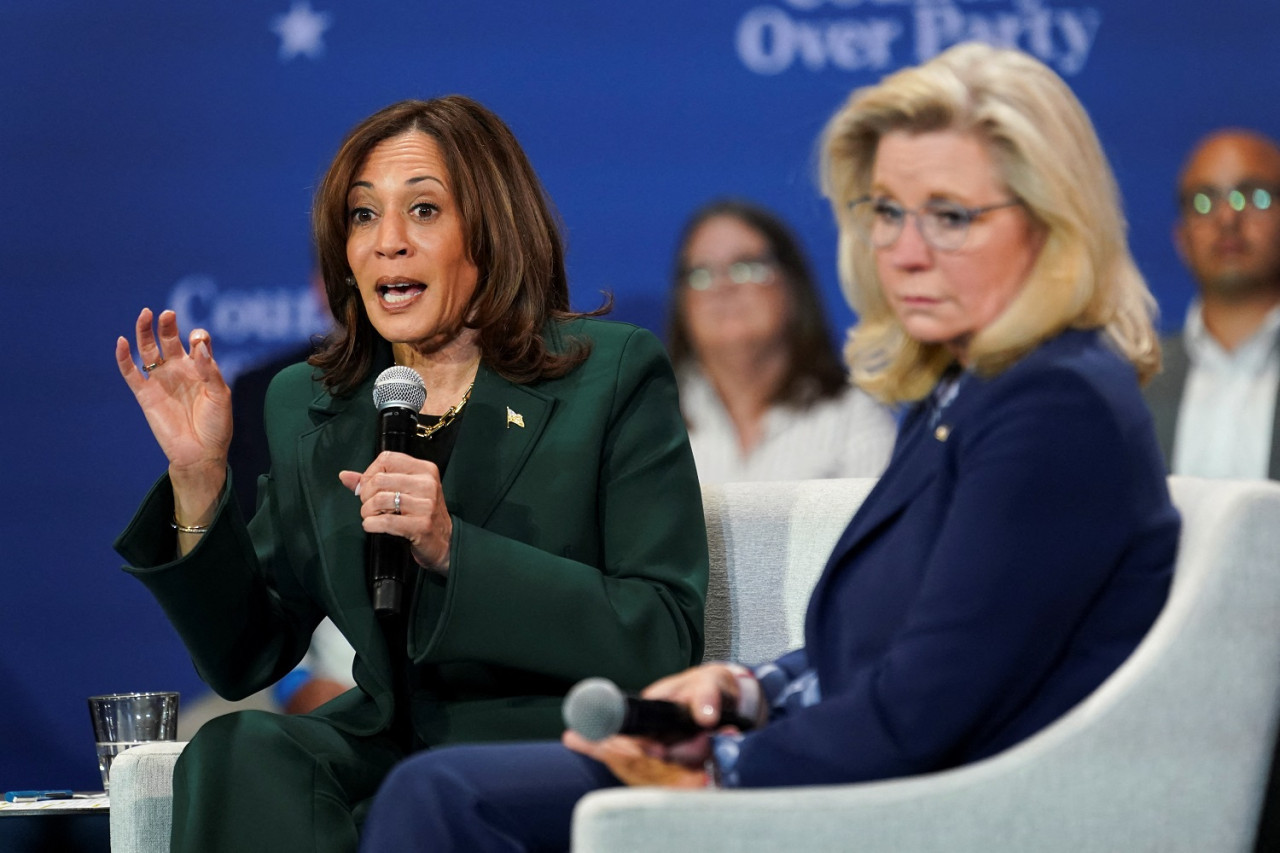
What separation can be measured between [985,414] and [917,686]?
0.86 ft

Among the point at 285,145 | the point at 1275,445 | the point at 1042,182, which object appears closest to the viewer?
the point at 1042,182

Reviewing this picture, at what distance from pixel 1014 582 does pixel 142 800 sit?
1381 millimetres

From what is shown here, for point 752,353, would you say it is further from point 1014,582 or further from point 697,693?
point 1014,582

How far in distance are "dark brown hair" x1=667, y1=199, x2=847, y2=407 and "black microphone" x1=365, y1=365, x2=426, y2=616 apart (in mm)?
1804

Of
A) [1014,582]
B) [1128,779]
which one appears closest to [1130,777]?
[1128,779]

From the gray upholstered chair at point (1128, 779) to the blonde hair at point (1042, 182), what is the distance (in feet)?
0.64

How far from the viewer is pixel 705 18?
152 inches

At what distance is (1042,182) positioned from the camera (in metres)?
1.46

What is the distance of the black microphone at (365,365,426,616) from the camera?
6.23ft

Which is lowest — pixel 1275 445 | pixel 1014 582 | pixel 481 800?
pixel 481 800

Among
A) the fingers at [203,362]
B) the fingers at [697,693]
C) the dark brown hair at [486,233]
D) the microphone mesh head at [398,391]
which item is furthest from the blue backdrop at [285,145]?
the fingers at [697,693]

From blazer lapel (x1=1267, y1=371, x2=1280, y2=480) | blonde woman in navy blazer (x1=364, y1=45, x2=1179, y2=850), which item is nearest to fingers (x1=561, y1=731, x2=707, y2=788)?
blonde woman in navy blazer (x1=364, y1=45, x2=1179, y2=850)

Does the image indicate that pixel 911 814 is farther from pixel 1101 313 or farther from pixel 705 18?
pixel 705 18

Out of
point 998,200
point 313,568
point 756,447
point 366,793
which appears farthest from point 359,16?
point 998,200
